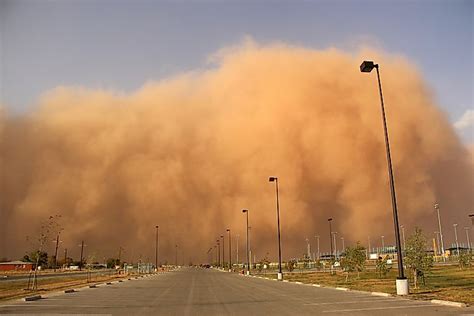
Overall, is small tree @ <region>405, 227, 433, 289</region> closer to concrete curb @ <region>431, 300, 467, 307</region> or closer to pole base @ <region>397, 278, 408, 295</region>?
pole base @ <region>397, 278, 408, 295</region>

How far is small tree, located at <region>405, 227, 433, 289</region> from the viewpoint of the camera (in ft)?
74.3

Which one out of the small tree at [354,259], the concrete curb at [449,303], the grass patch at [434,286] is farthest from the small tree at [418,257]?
the small tree at [354,259]

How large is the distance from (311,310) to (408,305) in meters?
3.48

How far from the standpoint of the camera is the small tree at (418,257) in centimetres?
2266

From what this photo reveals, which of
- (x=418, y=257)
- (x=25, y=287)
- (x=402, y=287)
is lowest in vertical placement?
(x=25, y=287)

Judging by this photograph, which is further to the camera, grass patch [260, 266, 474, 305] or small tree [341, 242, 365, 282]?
small tree [341, 242, 365, 282]

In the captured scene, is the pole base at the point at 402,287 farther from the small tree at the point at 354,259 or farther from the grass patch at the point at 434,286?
the small tree at the point at 354,259

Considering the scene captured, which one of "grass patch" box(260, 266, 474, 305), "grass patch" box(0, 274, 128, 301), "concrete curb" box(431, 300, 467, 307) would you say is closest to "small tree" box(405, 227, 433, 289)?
"grass patch" box(260, 266, 474, 305)

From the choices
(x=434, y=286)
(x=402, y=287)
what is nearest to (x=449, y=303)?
(x=402, y=287)

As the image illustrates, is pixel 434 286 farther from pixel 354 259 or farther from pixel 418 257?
pixel 354 259

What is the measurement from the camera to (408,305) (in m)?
14.4

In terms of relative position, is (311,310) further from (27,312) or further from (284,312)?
(27,312)

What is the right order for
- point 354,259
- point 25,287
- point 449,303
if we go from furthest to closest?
1. point 354,259
2. point 25,287
3. point 449,303

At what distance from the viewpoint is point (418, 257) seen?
22.9 meters
